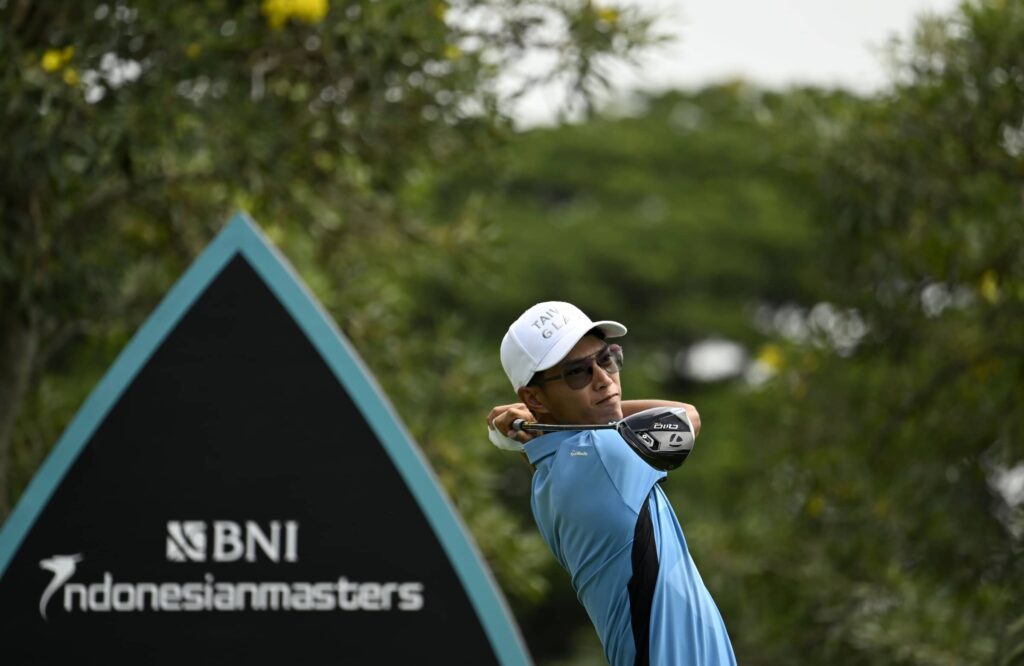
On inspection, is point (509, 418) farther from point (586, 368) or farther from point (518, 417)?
point (586, 368)

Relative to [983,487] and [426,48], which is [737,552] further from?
[426,48]

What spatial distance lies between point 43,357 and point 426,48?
2.98m

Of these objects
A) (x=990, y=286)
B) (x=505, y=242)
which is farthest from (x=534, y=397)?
(x=505, y=242)

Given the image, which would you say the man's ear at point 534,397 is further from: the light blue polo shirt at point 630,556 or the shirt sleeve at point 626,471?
the shirt sleeve at point 626,471

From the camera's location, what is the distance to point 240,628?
17.3ft

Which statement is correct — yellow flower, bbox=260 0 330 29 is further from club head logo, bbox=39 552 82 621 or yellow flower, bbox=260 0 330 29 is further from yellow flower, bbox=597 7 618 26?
club head logo, bbox=39 552 82 621

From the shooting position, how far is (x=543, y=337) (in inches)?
165

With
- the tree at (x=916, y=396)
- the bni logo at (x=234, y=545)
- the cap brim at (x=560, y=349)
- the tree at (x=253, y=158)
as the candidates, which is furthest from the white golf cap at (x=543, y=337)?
the tree at (x=916, y=396)

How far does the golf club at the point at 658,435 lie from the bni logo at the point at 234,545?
1517 mm

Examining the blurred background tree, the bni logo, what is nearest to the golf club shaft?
the bni logo

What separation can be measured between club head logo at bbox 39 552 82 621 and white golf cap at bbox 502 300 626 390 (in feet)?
6.12

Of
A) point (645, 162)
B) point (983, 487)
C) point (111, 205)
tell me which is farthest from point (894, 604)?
point (645, 162)

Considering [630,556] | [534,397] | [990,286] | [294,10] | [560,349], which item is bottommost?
[990,286]

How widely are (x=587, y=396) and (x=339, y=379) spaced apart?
52.9 inches
